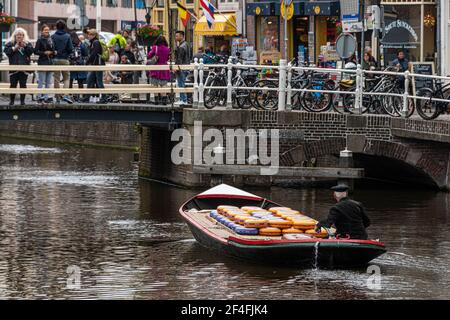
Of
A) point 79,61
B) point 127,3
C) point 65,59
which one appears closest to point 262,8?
point 79,61

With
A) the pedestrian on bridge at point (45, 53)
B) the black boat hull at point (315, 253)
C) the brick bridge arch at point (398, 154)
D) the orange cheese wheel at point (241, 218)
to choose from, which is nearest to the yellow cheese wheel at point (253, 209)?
the orange cheese wheel at point (241, 218)

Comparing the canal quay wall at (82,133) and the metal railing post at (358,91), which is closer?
the metal railing post at (358,91)

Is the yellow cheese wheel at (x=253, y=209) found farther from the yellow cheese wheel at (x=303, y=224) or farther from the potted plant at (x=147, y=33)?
the potted plant at (x=147, y=33)

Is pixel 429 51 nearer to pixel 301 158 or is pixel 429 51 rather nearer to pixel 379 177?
pixel 379 177

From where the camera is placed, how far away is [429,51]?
43750 millimetres

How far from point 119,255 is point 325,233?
3.65m

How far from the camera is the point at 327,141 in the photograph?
34875mm

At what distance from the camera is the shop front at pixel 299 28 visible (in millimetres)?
49594

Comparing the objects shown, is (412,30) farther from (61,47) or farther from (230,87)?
(61,47)

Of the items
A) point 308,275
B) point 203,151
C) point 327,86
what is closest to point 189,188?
point 203,151

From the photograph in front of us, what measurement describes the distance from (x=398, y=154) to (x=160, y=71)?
18.8 ft

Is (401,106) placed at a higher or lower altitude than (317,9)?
lower

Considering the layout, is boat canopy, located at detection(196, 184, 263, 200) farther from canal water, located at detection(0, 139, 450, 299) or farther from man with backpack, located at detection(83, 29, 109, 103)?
man with backpack, located at detection(83, 29, 109, 103)

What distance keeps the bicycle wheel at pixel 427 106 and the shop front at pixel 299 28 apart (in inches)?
591
